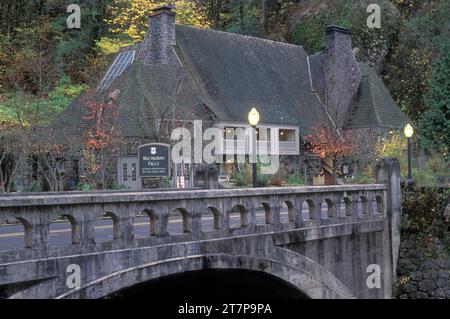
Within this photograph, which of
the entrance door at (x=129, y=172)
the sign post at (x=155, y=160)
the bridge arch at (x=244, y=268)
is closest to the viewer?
the bridge arch at (x=244, y=268)

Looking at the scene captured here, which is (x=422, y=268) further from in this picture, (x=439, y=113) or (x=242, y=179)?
(x=439, y=113)

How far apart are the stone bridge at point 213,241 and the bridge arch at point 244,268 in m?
0.02

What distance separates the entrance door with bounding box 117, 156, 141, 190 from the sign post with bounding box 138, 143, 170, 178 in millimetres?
13321

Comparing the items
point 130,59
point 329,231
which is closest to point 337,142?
point 130,59

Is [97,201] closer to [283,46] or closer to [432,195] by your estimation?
[432,195]

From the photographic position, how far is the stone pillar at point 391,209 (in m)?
17.9

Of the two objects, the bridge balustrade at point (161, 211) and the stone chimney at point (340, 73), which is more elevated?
the stone chimney at point (340, 73)

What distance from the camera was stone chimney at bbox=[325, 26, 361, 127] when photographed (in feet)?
149

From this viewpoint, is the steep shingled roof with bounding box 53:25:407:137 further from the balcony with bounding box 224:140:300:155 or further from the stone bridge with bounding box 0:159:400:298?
the stone bridge with bounding box 0:159:400:298

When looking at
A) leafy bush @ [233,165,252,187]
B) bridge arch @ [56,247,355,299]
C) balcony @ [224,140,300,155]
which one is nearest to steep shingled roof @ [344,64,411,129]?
balcony @ [224,140,300,155]

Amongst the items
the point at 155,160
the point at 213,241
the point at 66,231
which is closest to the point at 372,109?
the point at 155,160

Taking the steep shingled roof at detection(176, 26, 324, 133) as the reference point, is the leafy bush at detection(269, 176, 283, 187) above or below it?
below

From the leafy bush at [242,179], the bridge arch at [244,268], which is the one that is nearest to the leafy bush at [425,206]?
the bridge arch at [244,268]

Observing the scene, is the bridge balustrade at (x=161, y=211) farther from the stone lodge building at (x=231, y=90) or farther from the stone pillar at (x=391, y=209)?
the stone lodge building at (x=231, y=90)
